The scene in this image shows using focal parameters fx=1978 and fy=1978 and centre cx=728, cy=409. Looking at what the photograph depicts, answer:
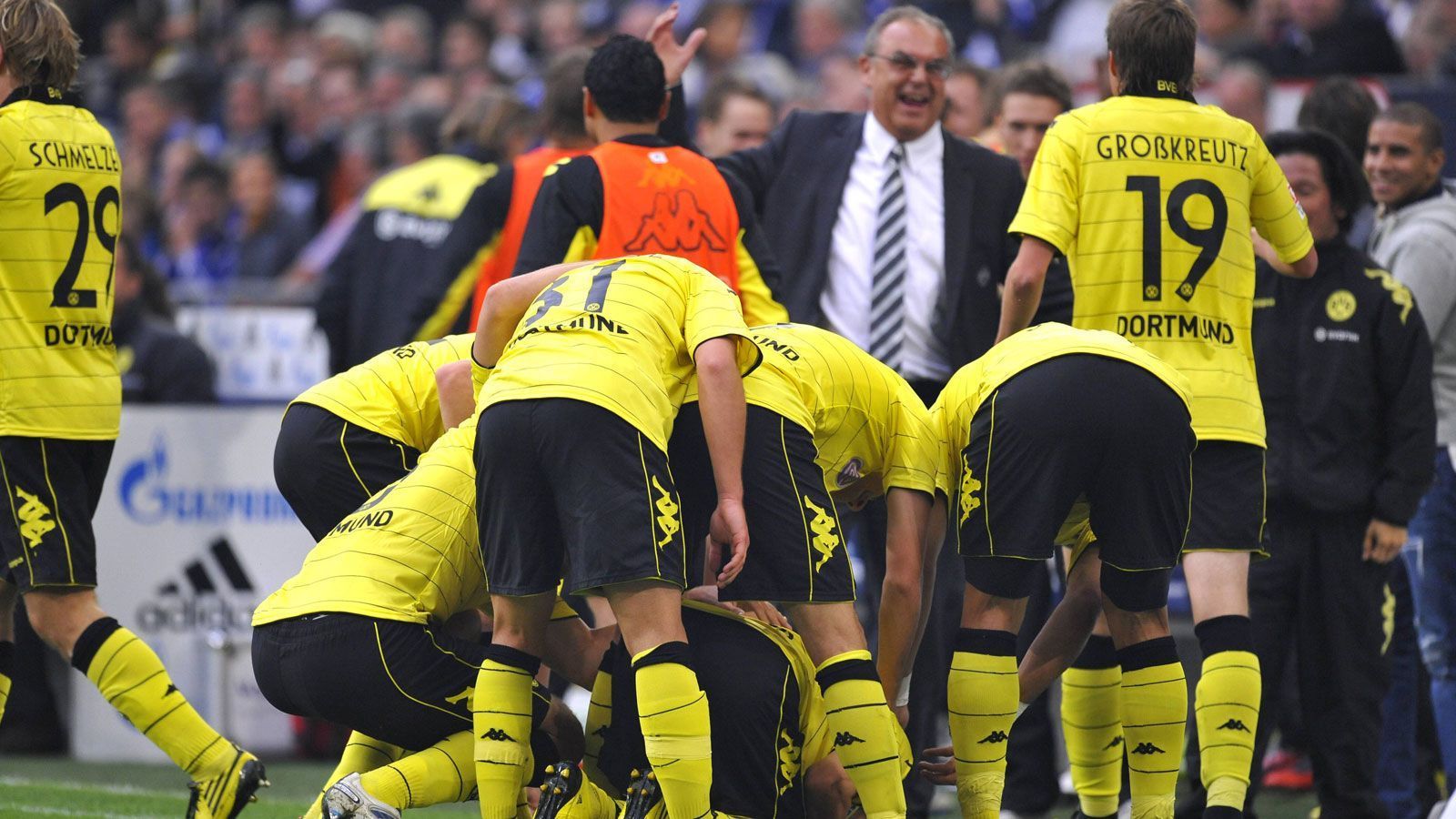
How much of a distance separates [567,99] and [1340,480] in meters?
3.08

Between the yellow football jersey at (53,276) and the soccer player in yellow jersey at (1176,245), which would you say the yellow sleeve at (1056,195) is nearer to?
the soccer player in yellow jersey at (1176,245)

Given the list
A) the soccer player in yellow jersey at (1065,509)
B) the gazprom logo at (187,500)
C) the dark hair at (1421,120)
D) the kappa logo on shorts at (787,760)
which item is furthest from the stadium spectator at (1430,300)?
the gazprom logo at (187,500)

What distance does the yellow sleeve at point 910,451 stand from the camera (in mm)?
5125

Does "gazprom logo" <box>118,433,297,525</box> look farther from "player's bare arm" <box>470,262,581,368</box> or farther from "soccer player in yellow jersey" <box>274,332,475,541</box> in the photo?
"player's bare arm" <box>470,262,581,368</box>

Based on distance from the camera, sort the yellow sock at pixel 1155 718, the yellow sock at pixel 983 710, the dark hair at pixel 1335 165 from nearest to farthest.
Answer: the yellow sock at pixel 983 710, the yellow sock at pixel 1155 718, the dark hair at pixel 1335 165

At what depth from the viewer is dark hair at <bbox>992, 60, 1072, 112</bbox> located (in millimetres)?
7398

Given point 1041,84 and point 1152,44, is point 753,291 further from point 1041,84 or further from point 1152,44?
point 1041,84

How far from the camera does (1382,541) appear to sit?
624 centimetres

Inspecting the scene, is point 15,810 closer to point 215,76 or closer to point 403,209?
point 403,209

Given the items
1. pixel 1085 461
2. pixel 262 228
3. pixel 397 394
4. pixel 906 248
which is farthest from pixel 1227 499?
pixel 262 228

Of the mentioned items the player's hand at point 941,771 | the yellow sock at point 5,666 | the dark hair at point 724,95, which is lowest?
the player's hand at point 941,771

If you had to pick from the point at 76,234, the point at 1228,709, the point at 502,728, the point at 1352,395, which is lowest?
the point at 1228,709

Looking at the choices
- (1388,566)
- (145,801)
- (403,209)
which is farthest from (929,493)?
(403,209)

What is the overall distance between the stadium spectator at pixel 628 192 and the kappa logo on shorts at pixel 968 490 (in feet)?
4.22
